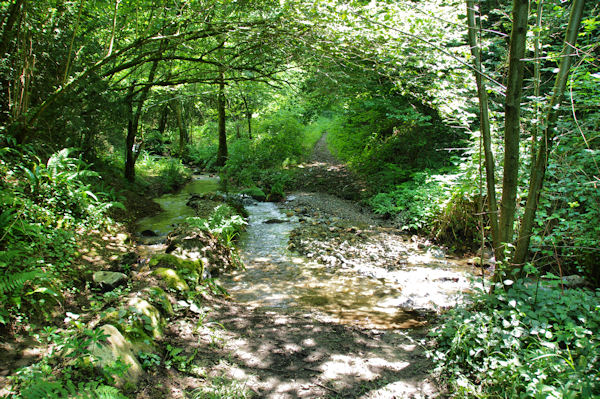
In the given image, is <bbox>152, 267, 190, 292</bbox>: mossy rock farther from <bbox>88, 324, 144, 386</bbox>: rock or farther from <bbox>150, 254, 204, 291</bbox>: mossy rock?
<bbox>88, 324, 144, 386</bbox>: rock

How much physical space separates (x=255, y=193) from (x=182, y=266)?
6949 millimetres

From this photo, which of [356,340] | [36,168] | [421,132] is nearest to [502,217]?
[356,340]

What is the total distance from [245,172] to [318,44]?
27.7 feet

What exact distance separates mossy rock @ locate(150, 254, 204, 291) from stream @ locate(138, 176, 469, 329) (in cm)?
64

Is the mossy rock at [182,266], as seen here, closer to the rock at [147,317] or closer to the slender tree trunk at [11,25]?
the rock at [147,317]

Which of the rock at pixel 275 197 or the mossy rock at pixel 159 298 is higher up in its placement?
the rock at pixel 275 197

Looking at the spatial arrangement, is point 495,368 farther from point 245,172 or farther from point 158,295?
point 245,172

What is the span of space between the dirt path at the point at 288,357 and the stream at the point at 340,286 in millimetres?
304

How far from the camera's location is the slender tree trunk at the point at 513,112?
3.14m


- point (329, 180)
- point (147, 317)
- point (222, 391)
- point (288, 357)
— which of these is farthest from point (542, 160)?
point (329, 180)

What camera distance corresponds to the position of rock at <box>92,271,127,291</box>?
166 inches

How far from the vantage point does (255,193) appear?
1170 cm

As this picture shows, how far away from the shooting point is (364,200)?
1133cm

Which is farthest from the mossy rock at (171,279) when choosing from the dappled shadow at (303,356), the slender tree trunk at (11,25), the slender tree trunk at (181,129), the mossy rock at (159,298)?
the slender tree trunk at (181,129)
